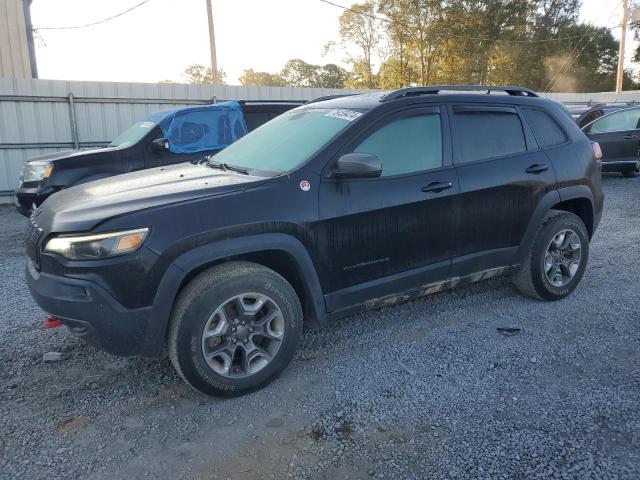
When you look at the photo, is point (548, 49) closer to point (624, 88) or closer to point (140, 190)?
point (624, 88)

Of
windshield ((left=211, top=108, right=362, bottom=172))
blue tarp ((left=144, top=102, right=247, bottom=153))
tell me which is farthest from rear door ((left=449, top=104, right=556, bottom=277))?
blue tarp ((left=144, top=102, right=247, bottom=153))

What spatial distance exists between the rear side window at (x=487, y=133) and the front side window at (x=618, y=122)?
894 centimetres

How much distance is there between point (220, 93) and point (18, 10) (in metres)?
7.76

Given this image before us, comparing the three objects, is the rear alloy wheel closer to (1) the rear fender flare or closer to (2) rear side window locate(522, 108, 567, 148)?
(1) the rear fender flare

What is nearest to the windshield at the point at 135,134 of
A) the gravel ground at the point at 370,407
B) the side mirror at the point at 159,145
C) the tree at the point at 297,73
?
the side mirror at the point at 159,145

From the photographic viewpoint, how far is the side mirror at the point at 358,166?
3098mm

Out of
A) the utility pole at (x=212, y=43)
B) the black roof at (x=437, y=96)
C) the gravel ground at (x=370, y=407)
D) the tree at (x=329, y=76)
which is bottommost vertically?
the gravel ground at (x=370, y=407)

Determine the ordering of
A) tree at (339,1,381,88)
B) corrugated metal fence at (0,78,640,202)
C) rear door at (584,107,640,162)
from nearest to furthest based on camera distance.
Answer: corrugated metal fence at (0,78,640,202) → rear door at (584,107,640,162) → tree at (339,1,381,88)

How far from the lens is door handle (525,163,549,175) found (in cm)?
407

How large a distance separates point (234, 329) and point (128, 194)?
1.05 metres

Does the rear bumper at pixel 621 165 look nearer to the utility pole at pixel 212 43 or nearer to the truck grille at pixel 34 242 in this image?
the truck grille at pixel 34 242

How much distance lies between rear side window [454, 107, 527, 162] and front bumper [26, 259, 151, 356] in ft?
8.46

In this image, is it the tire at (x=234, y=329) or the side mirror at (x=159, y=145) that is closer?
the tire at (x=234, y=329)

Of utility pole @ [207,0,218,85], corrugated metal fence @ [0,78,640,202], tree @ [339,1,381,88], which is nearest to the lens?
corrugated metal fence @ [0,78,640,202]
